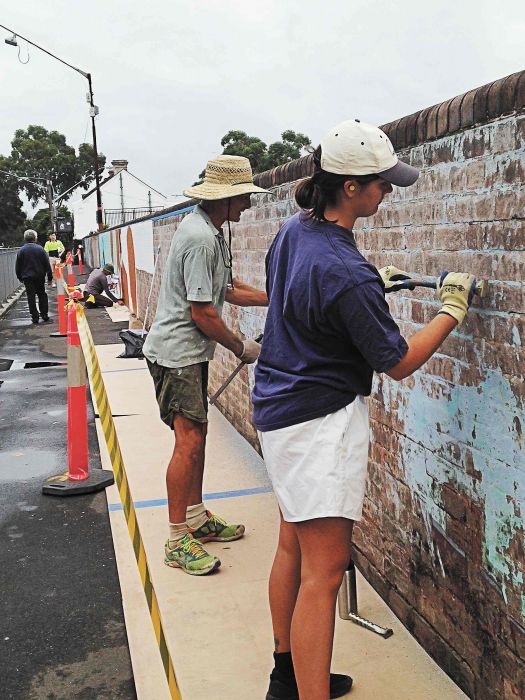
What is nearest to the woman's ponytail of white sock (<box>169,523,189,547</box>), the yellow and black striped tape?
the yellow and black striped tape

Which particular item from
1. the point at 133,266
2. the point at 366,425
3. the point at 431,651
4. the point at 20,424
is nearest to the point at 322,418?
the point at 366,425

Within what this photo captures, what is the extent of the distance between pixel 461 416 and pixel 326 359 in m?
0.66

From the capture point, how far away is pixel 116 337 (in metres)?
14.0

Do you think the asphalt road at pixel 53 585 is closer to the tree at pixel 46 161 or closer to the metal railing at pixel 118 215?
the metal railing at pixel 118 215

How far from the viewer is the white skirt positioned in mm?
2490

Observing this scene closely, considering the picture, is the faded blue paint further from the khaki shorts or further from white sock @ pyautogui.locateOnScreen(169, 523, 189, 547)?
white sock @ pyautogui.locateOnScreen(169, 523, 189, 547)

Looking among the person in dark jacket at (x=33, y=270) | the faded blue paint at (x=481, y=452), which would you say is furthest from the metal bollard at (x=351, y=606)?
the person in dark jacket at (x=33, y=270)

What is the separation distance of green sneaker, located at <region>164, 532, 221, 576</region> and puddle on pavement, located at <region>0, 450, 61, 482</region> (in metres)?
2.18

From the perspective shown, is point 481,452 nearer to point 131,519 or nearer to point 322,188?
point 322,188

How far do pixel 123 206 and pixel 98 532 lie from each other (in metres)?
69.6

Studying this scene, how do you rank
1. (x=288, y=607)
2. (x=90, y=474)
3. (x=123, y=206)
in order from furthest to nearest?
(x=123, y=206), (x=90, y=474), (x=288, y=607)

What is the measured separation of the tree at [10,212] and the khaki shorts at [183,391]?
97.5 m

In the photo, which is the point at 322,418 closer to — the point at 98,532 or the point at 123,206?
the point at 98,532

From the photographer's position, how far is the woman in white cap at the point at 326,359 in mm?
2369
